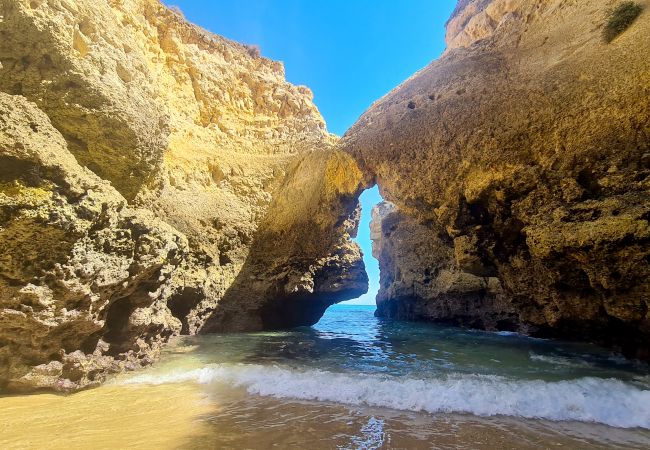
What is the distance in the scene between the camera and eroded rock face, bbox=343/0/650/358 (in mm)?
7281

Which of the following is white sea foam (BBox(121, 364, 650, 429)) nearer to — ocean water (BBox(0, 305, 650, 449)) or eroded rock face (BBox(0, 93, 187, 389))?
ocean water (BBox(0, 305, 650, 449))

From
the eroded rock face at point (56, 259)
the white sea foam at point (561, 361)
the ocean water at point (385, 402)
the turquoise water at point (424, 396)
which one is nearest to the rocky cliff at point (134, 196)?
the eroded rock face at point (56, 259)

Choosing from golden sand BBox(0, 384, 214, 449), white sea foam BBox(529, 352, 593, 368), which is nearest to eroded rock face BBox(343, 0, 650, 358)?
white sea foam BBox(529, 352, 593, 368)

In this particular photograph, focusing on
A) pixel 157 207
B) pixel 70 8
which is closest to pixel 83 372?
pixel 157 207

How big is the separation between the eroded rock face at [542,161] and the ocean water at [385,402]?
1913 millimetres

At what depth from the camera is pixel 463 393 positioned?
585 centimetres

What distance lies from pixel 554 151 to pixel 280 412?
346 inches

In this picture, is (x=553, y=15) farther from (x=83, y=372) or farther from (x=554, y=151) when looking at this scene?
Answer: (x=83, y=372)

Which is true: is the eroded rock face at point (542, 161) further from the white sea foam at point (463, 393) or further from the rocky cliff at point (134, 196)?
the rocky cliff at point (134, 196)

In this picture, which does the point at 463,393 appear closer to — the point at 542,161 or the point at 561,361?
the point at 561,361

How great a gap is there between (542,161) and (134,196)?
1122 centimetres

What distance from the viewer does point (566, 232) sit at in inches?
294

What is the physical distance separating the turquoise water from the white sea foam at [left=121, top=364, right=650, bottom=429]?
18 mm

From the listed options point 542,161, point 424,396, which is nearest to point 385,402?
point 424,396
